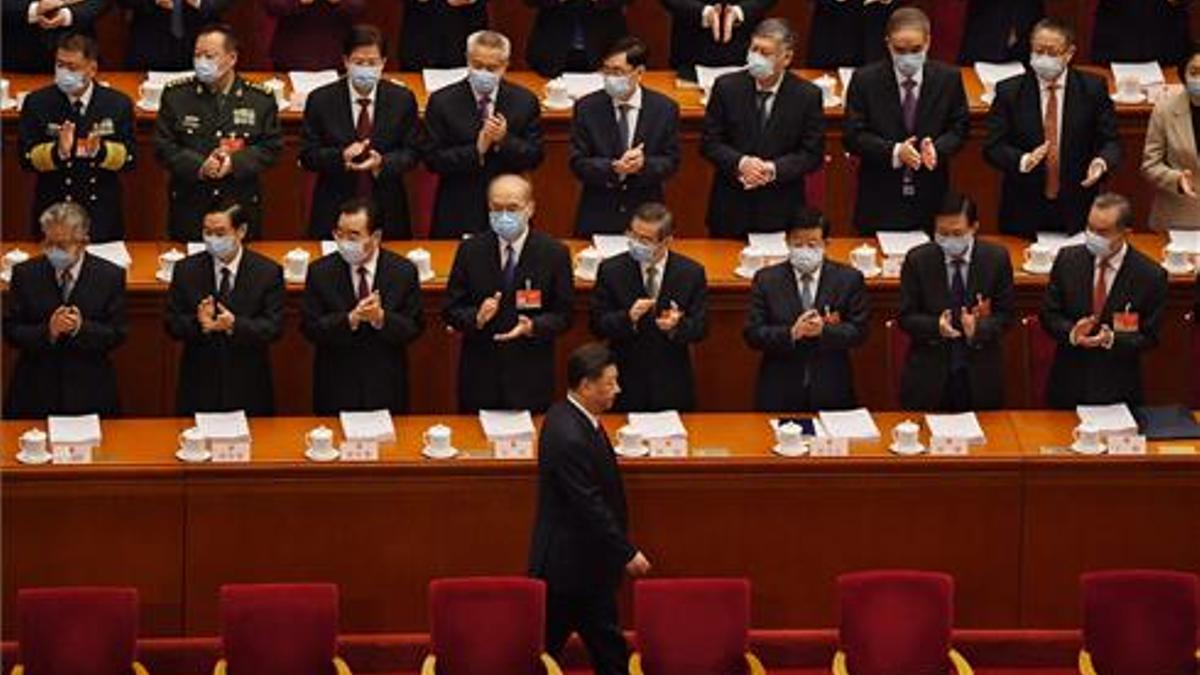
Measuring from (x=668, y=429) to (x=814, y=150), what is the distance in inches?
79.3

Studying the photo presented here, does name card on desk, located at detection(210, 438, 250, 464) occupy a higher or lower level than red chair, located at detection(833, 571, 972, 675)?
higher

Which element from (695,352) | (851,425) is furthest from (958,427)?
(695,352)

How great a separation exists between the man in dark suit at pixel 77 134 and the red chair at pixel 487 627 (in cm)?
339

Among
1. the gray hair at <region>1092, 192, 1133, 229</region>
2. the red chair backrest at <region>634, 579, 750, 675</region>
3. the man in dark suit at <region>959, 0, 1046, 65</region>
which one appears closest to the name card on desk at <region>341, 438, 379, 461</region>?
the red chair backrest at <region>634, 579, 750, 675</region>

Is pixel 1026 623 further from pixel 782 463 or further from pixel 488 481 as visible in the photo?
pixel 488 481

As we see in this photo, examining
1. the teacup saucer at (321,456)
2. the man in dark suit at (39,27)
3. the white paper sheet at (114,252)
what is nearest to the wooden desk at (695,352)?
the white paper sheet at (114,252)

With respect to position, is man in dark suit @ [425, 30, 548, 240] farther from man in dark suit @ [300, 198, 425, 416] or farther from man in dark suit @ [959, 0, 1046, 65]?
man in dark suit @ [959, 0, 1046, 65]

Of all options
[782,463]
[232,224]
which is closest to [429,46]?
[232,224]

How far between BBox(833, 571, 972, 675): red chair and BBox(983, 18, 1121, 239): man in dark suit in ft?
10.1

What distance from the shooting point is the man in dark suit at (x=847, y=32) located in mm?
15859

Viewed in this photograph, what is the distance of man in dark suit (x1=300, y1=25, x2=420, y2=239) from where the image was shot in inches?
574

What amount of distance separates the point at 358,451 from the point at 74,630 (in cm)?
146

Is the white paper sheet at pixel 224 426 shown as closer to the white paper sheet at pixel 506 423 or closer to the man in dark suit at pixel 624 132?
the white paper sheet at pixel 506 423

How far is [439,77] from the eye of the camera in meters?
15.7
